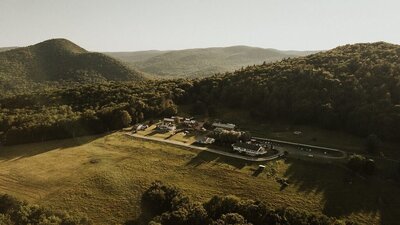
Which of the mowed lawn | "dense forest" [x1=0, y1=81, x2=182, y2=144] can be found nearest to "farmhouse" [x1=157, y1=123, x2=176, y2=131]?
"dense forest" [x1=0, y1=81, x2=182, y2=144]

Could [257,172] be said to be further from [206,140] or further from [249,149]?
[206,140]

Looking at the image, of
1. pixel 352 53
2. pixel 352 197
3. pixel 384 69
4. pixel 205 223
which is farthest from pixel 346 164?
pixel 352 53

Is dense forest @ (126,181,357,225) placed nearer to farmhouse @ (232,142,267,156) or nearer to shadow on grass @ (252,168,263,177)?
shadow on grass @ (252,168,263,177)

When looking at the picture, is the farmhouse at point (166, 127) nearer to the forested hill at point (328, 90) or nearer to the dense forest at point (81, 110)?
the dense forest at point (81, 110)

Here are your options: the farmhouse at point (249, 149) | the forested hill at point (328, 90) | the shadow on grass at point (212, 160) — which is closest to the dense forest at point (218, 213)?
the shadow on grass at point (212, 160)

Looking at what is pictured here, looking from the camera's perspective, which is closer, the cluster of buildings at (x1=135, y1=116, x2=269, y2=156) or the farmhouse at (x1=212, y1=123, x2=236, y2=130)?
the cluster of buildings at (x1=135, y1=116, x2=269, y2=156)
